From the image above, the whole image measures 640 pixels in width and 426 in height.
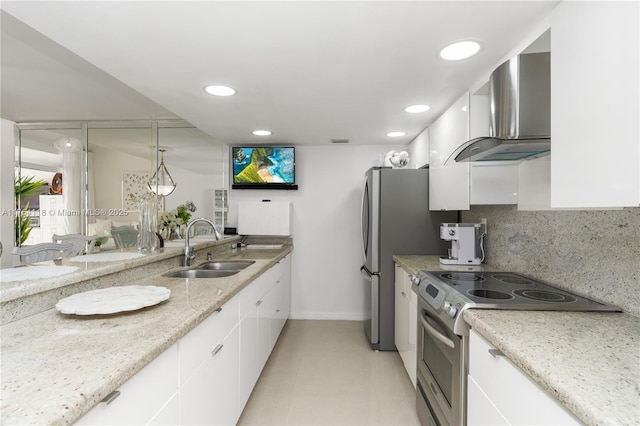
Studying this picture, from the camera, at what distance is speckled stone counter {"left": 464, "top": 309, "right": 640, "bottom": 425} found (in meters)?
0.70

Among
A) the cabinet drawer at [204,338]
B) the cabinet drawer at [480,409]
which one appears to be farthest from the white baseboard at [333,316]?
the cabinet drawer at [480,409]

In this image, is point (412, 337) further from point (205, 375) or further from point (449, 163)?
point (205, 375)

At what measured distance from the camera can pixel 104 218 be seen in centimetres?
404

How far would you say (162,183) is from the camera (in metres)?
3.83

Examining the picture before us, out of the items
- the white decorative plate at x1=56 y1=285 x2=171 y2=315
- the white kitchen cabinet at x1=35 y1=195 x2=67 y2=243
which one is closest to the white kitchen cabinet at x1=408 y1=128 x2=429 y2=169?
the white decorative plate at x1=56 y1=285 x2=171 y2=315

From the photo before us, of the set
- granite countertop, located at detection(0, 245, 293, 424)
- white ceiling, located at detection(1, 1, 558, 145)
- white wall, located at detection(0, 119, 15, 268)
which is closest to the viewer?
granite countertop, located at detection(0, 245, 293, 424)

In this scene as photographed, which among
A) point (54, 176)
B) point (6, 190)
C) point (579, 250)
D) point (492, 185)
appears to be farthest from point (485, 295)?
point (54, 176)

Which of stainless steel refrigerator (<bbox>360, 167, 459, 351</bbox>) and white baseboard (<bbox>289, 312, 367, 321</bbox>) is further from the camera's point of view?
white baseboard (<bbox>289, 312, 367, 321</bbox>)

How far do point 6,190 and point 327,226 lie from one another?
11.1 ft

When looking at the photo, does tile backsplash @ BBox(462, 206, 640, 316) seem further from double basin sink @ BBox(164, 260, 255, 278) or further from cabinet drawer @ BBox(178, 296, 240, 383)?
double basin sink @ BBox(164, 260, 255, 278)

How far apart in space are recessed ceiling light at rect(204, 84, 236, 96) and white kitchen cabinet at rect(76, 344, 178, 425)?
65.1 inches

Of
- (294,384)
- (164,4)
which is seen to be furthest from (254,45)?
(294,384)

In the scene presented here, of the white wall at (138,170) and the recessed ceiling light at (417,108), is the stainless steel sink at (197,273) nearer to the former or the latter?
the white wall at (138,170)

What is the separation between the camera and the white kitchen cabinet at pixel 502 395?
32.9 inches
